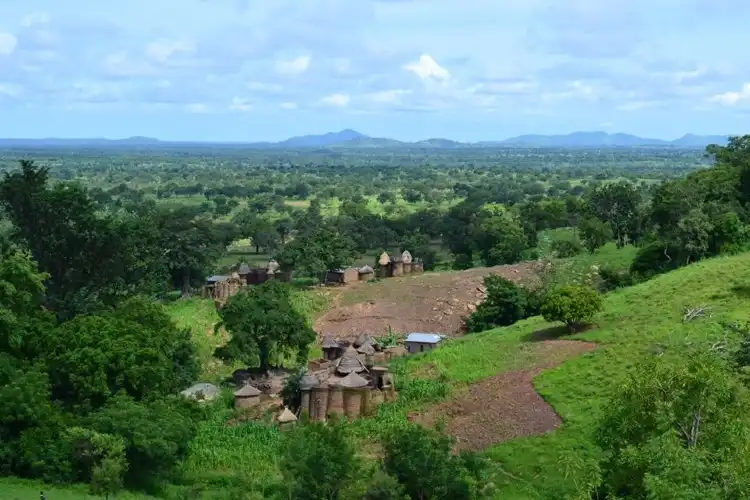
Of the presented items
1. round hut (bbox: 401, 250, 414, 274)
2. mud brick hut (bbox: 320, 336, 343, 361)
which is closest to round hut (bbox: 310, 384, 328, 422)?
mud brick hut (bbox: 320, 336, 343, 361)

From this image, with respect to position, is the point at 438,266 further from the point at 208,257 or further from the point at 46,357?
the point at 46,357

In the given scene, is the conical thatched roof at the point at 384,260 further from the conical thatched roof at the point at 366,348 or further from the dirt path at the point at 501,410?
the dirt path at the point at 501,410

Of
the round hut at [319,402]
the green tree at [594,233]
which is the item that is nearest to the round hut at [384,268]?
the green tree at [594,233]

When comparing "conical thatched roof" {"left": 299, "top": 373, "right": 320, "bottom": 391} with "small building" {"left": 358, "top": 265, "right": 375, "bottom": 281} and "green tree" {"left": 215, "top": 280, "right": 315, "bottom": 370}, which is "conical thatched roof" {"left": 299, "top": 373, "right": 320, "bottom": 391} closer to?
"green tree" {"left": 215, "top": 280, "right": 315, "bottom": 370}

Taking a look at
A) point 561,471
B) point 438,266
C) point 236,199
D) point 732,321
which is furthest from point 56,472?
point 236,199

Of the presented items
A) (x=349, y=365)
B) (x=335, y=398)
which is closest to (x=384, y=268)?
(x=349, y=365)

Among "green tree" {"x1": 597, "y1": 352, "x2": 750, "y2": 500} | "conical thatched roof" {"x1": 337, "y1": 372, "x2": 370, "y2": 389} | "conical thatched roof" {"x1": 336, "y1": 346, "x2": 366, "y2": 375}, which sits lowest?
"conical thatched roof" {"x1": 336, "y1": 346, "x2": 366, "y2": 375}
